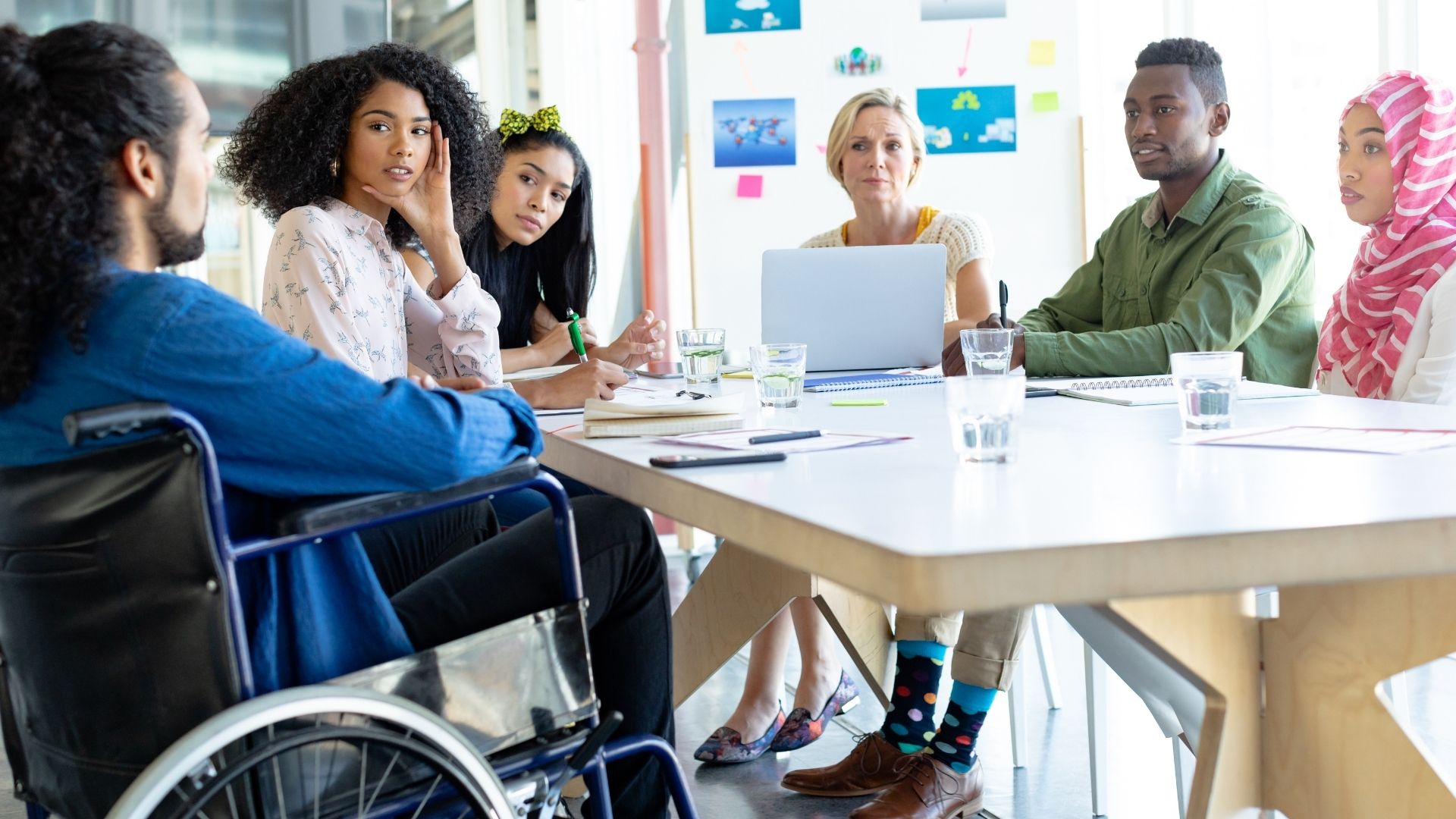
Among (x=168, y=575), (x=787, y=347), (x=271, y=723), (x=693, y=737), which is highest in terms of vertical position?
(x=787, y=347)

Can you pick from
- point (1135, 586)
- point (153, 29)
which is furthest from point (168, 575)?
point (153, 29)

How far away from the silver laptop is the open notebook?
0.28 meters

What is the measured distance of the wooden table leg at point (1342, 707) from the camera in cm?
112

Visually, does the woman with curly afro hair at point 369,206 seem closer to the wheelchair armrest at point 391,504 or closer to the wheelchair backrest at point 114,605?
the wheelchair armrest at point 391,504

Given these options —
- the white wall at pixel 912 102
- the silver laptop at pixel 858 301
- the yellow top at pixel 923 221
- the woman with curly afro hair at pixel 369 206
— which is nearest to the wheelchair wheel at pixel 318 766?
the woman with curly afro hair at pixel 369 206

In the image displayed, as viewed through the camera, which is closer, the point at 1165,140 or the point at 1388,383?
the point at 1388,383

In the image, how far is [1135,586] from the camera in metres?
0.77

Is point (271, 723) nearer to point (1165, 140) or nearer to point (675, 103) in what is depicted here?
point (1165, 140)

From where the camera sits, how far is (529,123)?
308cm

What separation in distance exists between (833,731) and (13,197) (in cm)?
180

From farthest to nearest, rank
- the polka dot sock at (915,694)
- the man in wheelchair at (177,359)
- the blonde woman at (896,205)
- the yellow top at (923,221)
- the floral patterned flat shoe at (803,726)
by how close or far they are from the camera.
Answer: the yellow top at (923,221)
the blonde woman at (896,205)
the floral patterned flat shoe at (803,726)
the polka dot sock at (915,694)
the man in wheelchair at (177,359)

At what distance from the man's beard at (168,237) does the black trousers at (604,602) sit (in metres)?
0.37

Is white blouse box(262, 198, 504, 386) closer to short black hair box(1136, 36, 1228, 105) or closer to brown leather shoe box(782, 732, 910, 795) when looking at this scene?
brown leather shoe box(782, 732, 910, 795)

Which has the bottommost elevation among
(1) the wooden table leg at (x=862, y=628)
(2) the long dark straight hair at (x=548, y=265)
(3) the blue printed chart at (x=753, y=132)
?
(1) the wooden table leg at (x=862, y=628)
